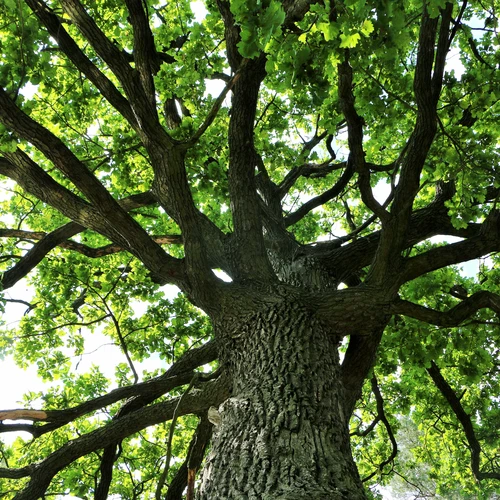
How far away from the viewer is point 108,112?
8188 millimetres

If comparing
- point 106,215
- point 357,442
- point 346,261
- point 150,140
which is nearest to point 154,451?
point 357,442

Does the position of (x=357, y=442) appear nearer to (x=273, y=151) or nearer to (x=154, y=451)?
(x=154, y=451)

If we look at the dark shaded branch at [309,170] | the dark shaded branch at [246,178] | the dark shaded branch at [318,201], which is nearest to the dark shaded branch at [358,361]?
the dark shaded branch at [246,178]

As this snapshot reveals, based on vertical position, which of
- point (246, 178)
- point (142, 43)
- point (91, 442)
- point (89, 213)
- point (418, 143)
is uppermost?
point (142, 43)

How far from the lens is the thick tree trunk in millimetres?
2109

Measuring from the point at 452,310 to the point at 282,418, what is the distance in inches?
96.1

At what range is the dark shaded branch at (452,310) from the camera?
13.6 feet

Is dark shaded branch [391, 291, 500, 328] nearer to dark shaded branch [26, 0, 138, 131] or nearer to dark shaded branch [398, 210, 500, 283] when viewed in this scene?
dark shaded branch [398, 210, 500, 283]

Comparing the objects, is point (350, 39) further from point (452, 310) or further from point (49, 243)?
point (49, 243)

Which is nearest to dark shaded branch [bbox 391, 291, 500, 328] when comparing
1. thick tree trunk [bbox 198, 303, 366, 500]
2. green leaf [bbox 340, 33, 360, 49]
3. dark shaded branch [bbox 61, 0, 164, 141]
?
thick tree trunk [bbox 198, 303, 366, 500]

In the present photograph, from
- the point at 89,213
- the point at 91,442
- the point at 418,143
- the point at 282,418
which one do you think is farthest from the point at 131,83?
the point at 91,442

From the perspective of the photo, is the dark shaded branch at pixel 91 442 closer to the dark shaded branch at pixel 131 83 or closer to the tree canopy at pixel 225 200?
the tree canopy at pixel 225 200

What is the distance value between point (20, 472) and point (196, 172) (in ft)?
11.1

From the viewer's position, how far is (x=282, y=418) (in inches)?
102
